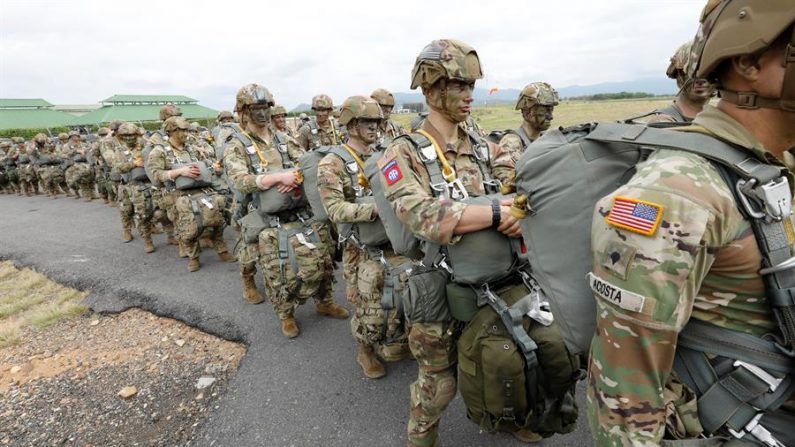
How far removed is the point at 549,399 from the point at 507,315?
61 centimetres

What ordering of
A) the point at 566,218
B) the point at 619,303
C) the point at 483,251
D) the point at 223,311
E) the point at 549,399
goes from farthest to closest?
the point at 223,311 → the point at 549,399 → the point at 483,251 → the point at 566,218 → the point at 619,303

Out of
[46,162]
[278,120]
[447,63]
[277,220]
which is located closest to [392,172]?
[447,63]

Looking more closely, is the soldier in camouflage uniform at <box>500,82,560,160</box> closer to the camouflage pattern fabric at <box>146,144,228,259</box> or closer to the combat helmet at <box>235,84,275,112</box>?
the combat helmet at <box>235,84,275,112</box>

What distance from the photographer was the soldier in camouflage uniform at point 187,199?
6.80 metres

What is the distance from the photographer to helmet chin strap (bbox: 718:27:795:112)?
3.34 ft

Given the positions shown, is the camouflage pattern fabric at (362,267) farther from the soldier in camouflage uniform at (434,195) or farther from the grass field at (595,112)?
the grass field at (595,112)

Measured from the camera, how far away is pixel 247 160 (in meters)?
4.67

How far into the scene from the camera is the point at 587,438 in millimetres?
2885

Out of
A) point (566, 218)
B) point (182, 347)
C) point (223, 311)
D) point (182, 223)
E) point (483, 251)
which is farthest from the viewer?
point (182, 223)

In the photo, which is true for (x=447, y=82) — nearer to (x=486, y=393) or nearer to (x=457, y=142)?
(x=457, y=142)

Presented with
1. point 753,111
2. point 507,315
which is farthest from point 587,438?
point 753,111

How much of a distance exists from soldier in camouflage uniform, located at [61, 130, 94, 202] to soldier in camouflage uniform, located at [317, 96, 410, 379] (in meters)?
13.4

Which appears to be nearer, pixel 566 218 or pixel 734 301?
pixel 734 301

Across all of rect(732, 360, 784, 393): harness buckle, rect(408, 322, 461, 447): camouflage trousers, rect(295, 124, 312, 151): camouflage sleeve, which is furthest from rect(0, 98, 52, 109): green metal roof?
rect(732, 360, 784, 393): harness buckle
